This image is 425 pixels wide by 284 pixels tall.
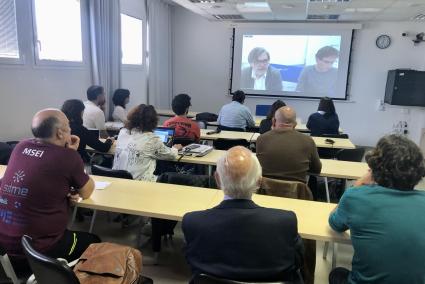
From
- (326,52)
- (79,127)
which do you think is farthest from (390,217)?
(326,52)

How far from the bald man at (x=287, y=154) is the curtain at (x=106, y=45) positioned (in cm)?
350

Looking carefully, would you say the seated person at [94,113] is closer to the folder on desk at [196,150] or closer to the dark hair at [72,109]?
the dark hair at [72,109]

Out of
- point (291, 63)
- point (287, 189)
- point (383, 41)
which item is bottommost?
point (287, 189)

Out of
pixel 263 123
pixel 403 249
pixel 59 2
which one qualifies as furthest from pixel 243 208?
pixel 59 2

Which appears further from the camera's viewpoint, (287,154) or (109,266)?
(287,154)

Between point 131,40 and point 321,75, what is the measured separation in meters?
4.18

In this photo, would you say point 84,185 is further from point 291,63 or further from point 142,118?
point 291,63

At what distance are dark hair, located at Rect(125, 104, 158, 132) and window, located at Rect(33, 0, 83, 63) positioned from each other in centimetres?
217

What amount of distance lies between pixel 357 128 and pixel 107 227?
630 centimetres

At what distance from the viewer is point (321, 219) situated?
1972mm

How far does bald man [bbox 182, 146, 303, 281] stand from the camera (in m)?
1.37

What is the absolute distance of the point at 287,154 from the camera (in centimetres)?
278

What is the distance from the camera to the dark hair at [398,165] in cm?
152

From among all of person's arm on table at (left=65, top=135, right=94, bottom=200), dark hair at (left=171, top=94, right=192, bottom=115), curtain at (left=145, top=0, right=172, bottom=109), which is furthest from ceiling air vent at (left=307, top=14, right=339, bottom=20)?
person's arm on table at (left=65, top=135, right=94, bottom=200)
